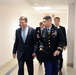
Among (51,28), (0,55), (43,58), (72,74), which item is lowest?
(72,74)

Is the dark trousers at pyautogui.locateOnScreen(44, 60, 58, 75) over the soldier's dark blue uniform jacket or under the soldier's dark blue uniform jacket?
under

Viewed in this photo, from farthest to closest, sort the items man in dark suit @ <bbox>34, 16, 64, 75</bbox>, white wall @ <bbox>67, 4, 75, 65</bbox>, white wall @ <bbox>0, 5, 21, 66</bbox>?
white wall @ <bbox>67, 4, 75, 65</bbox> → white wall @ <bbox>0, 5, 21, 66</bbox> → man in dark suit @ <bbox>34, 16, 64, 75</bbox>

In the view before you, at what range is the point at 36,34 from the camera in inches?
168

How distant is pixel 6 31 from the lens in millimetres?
7918

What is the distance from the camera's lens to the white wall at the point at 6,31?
7.33 m

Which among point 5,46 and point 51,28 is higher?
point 51,28

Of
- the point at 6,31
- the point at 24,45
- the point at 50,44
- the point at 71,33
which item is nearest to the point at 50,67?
the point at 50,44

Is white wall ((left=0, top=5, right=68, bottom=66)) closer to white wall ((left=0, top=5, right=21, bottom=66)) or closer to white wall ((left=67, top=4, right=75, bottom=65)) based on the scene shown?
white wall ((left=0, top=5, right=21, bottom=66))

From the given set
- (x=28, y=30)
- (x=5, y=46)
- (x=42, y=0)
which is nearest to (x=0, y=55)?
(x=5, y=46)

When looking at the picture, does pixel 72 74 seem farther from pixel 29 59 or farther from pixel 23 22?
pixel 23 22

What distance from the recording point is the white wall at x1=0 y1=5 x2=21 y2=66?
24.0 feet

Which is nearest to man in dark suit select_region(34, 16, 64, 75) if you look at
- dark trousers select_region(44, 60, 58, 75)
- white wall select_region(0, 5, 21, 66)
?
dark trousers select_region(44, 60, 58, 75)

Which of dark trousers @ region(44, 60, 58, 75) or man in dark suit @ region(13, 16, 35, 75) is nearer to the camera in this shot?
dark trousers @ region(44, 60, 58, 75)

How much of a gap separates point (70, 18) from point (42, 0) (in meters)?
1.57
